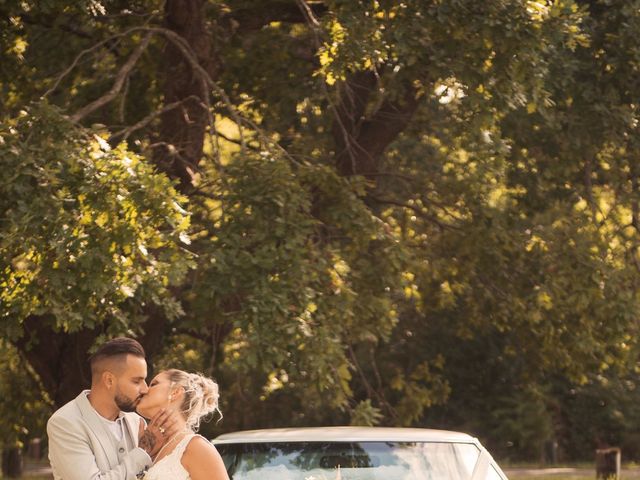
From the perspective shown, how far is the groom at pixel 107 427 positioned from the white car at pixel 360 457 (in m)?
1.33

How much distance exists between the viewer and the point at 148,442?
4695 mm

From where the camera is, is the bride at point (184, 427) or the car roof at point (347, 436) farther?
the car roof at point (347, 436)

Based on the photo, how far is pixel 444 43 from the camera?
12586mm

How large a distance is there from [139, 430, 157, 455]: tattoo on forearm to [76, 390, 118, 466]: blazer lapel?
12cm

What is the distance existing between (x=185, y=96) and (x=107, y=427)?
995 cm

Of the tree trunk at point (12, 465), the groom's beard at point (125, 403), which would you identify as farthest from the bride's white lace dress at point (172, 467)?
the tree trunk at point (12, 465)

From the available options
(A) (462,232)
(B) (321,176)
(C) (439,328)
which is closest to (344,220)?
(B) (321,176)

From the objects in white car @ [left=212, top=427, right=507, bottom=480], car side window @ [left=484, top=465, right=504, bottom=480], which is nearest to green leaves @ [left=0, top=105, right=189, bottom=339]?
white car @ [left=212, top=427, right=507, bottom=480]

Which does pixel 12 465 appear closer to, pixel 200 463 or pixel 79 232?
pixel 79 232

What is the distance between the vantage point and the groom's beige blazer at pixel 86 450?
4492 mm

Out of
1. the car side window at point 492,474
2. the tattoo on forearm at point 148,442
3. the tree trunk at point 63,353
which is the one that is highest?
the tree trunk at point 63,353

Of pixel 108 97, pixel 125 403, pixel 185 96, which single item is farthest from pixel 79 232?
pixel 125 403

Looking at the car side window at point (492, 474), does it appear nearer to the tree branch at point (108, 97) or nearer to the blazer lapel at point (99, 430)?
the blazer lapel at point (99, 430)

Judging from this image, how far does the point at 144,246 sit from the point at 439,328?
19.2m
